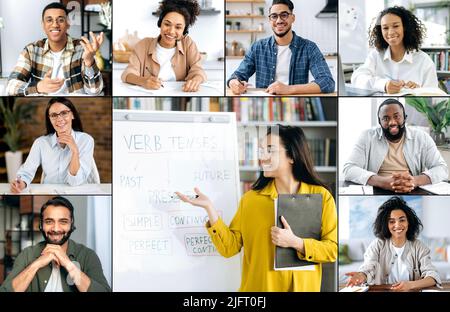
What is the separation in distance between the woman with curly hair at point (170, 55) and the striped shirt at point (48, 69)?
0.16m

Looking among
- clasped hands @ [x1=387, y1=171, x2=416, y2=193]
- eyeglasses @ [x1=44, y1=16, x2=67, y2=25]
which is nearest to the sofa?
clasped hands @ [x1=387, y1=171, x2=416, y2=193]

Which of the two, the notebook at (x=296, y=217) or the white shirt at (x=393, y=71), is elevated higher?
the white shirt at (x=393, y=71)

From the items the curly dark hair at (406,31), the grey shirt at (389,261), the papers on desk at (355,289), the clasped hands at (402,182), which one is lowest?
the papers on desk at (355,289)

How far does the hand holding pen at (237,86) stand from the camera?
3.91 meters

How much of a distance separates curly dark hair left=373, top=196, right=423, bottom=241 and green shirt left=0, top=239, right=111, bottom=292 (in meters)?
1.35

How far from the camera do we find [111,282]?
13.0 feet

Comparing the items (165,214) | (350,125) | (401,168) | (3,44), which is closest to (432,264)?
(401,168)

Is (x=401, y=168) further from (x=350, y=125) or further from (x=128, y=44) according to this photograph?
(x=128, y=44)

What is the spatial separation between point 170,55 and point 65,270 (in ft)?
3.82

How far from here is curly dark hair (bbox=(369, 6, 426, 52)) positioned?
3881mm

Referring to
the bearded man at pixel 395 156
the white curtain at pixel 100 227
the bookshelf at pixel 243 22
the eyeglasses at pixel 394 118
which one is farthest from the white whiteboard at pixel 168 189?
the eyeglasses at pixel 394 118

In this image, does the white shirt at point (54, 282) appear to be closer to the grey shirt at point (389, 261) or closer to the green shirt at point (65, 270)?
the green shirt at point (65, 270)

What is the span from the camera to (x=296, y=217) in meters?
3.90

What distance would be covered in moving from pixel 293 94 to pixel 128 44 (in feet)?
2.73
